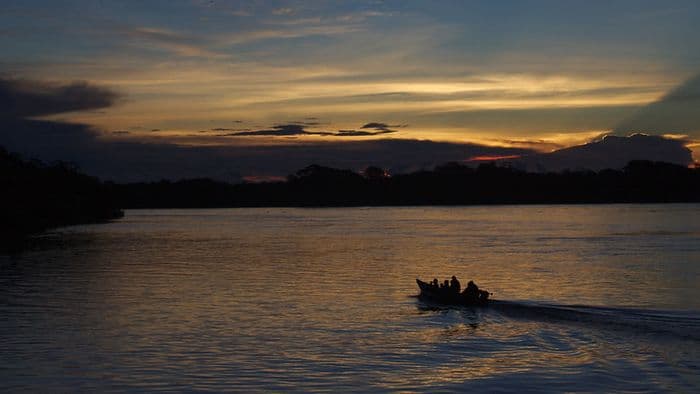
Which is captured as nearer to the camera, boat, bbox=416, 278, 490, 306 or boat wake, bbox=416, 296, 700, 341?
boat wake, bbox=416, 296, 700, 341

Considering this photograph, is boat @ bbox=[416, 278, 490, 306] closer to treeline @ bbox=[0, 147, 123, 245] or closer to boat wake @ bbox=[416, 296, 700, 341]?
boat wake @ bbox=[416, 296, 700, 341]

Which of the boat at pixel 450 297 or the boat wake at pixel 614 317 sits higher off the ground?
the boat at pixel 450 297

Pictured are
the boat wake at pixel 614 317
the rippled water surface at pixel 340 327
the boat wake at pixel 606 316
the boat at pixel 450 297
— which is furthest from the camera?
the boat at pixel 450 297

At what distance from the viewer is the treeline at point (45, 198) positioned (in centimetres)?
9054

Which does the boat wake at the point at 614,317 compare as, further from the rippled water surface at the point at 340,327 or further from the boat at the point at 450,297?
the boat at the point at 450,297

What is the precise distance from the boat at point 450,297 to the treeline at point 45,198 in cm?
5456

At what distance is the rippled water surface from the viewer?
19672 millimetres

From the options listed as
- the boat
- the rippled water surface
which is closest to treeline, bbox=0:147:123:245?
the rippled water surface

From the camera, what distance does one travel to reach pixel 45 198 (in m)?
115

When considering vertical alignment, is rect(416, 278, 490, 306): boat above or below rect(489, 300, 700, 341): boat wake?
above

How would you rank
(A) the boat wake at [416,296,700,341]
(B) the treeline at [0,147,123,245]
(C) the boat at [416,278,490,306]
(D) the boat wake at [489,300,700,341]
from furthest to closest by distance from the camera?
(B) the treeline at [0,147,123,245], (C) the boat at [416,278,490,306], (D) the boat wake at [489,300,700,341], (A) the boat wake at [416,296,700,341]

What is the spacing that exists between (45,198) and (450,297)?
310 feet

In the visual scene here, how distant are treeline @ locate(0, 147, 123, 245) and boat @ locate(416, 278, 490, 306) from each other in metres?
54.6

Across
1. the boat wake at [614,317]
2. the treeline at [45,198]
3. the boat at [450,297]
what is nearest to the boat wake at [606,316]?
the boat wake at [614,317]
